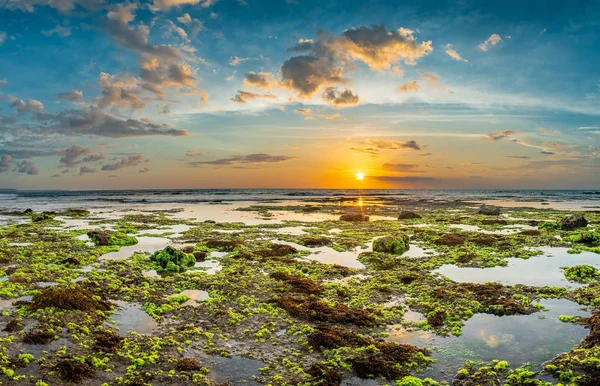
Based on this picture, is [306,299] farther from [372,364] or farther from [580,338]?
[580,338]

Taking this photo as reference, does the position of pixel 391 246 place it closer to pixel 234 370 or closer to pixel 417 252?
pixel 417 252

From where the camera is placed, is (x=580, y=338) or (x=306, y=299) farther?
(x=306, y=299)

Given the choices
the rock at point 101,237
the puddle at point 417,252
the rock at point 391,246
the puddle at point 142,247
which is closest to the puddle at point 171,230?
Answer: the puddle at point 142,247

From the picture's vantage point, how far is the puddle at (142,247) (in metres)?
22.9

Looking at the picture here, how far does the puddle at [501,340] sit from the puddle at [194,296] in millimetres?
7614

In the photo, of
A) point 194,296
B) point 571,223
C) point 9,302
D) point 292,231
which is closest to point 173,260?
point 194,296

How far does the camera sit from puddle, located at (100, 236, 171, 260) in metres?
22.9

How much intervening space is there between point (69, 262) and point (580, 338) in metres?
23.2

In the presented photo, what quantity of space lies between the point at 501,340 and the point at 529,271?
10.3 meters

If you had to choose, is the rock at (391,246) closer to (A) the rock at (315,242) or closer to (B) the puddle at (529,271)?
(B) the puddle at (529,271)

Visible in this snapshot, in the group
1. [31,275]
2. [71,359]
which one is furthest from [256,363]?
[31,275]

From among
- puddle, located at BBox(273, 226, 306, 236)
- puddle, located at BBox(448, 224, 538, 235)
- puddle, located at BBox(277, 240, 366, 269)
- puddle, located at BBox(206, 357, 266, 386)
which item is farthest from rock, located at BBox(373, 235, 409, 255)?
puddle, located at BBox(206, 357, 266, 386)

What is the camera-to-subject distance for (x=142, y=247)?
26.2 meters

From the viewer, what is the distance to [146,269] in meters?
19.4
